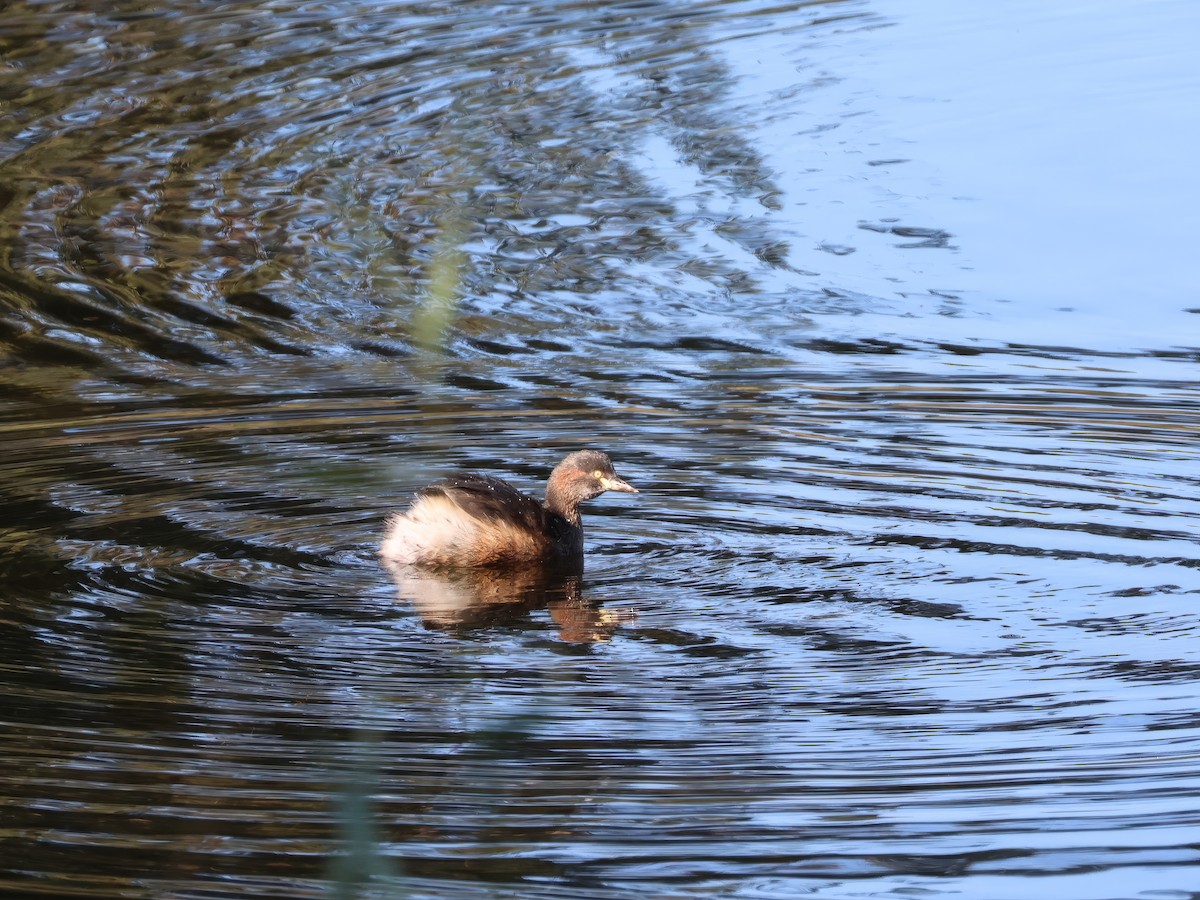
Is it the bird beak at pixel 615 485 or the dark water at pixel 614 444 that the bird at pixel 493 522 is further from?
the dark water at pixel 614 444

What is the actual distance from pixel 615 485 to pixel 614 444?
1.01 m

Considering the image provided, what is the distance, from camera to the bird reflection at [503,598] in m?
7.25

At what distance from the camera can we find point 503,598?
785 cm

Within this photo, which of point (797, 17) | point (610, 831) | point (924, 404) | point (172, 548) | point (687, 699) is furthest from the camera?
point (797, 17)

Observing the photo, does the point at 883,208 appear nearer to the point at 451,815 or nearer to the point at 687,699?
the point at 687,699

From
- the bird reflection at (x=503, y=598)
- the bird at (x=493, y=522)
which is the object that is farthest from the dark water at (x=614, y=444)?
the bird at (x=493, y=522)

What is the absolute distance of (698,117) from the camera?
15633mm

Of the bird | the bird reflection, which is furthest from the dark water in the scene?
the bird

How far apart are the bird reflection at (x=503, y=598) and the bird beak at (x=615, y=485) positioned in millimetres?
417

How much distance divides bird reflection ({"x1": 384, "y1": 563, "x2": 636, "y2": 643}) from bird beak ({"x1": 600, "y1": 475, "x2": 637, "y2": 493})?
1.37ft

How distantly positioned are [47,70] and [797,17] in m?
6.72

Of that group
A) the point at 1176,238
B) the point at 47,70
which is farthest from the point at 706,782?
the point at 47,70

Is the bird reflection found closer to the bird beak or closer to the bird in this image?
the bird

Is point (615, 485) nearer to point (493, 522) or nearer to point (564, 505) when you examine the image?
point (564, 505)
